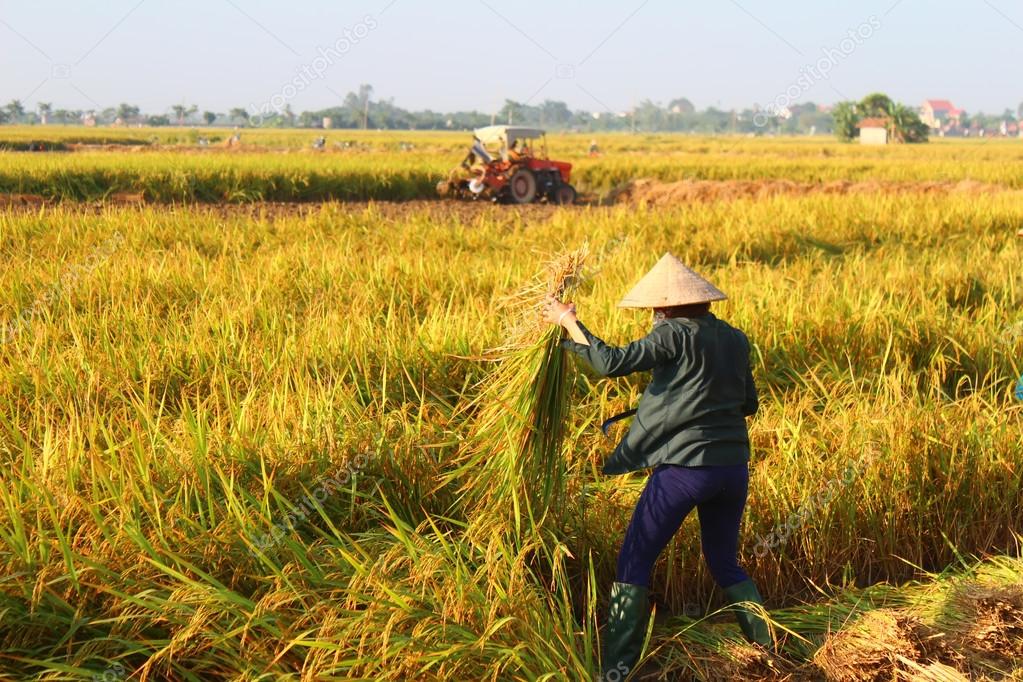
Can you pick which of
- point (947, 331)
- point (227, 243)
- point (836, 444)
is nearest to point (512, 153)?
point (227, 243)

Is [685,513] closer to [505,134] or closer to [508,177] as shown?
[508,177]

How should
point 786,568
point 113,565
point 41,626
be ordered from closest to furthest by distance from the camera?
point 41,626 → point 113,565 → point 786,568

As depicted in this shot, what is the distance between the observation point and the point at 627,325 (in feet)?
15.6

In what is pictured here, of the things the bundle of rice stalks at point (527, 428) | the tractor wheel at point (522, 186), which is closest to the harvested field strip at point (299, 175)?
the tractor wheel at point (522, 186)

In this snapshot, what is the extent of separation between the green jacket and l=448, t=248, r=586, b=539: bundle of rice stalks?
0.70 feet

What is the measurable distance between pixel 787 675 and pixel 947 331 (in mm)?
3165

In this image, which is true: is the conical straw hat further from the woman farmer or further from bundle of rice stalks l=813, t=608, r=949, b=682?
bundle of rice stalks l=813, t=608, r=949, b=682

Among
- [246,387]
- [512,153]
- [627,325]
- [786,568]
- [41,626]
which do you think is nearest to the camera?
[41,626]

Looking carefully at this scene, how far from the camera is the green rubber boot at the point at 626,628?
8.30 feet

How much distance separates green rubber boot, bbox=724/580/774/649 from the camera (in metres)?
2.60

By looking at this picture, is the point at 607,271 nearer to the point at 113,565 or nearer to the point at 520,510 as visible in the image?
the point at 520,510

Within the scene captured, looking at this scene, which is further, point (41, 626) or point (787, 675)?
point (787, 675)

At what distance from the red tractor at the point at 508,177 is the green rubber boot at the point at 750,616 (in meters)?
13.8

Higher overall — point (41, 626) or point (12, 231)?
point (12, 231)
